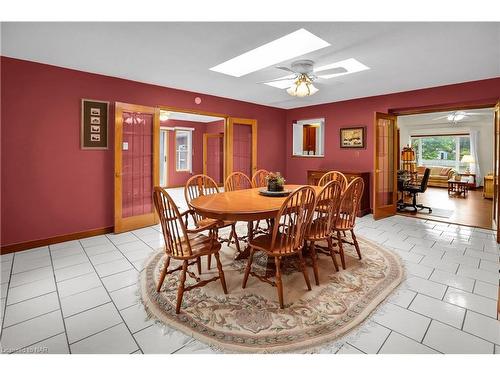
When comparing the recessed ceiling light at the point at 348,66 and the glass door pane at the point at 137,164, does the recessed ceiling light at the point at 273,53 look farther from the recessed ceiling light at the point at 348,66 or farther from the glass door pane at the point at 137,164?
the glass door pane at the point at 137,164

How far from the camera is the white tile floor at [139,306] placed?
1.68m

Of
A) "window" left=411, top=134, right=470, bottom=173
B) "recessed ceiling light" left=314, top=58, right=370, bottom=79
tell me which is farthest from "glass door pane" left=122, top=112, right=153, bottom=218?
"window" left=411, top=134, right=470, bottom=173

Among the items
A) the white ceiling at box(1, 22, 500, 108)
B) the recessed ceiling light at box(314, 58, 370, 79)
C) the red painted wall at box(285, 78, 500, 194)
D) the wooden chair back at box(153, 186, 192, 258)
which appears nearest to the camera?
the wooden chair back at box(153, 186, 192, 258)

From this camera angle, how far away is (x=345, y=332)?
71.0 inches

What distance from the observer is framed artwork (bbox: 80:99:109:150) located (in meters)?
3.77

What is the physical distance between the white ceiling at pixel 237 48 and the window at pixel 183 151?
17.7ft

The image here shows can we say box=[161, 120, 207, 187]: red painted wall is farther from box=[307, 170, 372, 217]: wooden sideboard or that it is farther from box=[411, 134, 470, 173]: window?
box=[411, 134, 470, 173]: window

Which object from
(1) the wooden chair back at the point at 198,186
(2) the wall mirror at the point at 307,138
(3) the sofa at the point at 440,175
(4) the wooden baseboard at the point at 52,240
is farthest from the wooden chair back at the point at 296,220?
(3) the sofa at the point at 440,175

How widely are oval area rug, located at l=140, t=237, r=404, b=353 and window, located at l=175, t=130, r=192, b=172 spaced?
275 inches

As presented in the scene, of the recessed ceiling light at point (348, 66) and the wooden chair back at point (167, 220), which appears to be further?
the recessed ceiling light at point (348, 66)
